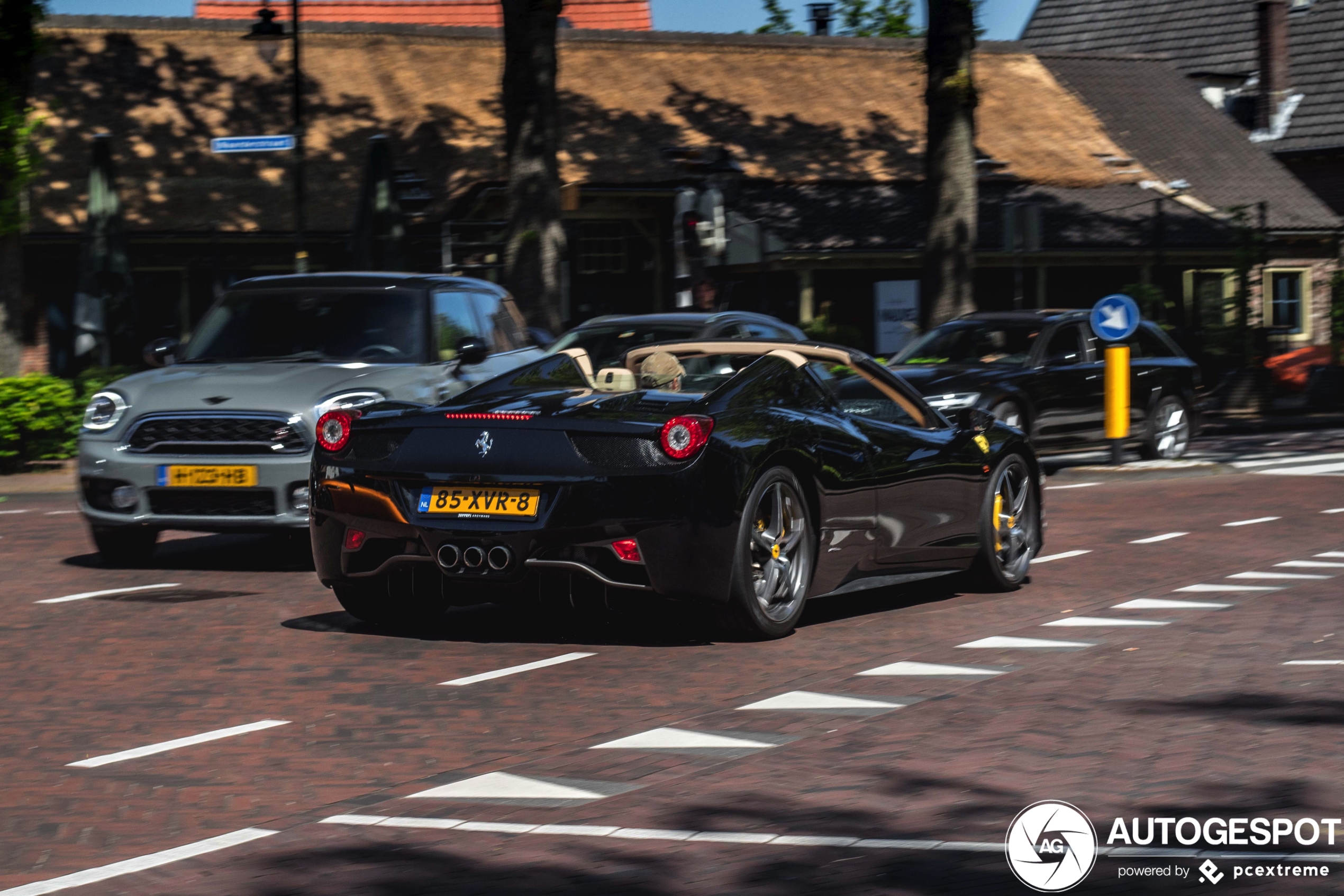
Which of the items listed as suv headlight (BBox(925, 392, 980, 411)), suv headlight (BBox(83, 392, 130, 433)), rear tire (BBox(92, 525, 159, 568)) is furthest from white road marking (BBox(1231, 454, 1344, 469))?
suv headlight (BBox(83, 392, 130, 433))

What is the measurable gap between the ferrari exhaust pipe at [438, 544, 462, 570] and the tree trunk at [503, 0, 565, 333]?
1429 cm

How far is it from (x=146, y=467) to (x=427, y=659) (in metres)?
3.57

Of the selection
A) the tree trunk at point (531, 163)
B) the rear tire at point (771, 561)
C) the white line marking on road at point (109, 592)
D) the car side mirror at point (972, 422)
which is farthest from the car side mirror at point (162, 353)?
the tree trunk at point (531, 163)

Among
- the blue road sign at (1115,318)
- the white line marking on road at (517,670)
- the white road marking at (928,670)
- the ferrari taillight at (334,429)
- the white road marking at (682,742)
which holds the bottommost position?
the white road marking at (928,670)

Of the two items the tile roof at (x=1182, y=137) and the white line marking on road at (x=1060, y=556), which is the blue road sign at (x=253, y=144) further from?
the tile roof at (x=1182, y=137)

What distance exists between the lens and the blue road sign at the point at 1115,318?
735 inches

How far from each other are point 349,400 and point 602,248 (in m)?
24.4

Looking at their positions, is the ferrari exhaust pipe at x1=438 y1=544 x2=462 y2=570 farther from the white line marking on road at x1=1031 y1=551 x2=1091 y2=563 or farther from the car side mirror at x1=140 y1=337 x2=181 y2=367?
the car side mirror at x1=140 y1=337 x2=181 y2=367

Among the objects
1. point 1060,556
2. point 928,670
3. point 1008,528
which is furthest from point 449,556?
point 1060,556

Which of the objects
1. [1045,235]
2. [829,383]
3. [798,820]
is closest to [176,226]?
[1045,235]

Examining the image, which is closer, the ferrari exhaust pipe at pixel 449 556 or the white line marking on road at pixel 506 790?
the white line marking on road at pixel 506 790

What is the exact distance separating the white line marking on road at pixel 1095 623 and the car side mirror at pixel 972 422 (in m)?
1.26

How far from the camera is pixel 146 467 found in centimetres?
1100

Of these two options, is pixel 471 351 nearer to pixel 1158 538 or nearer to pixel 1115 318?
pixel 1158 538
